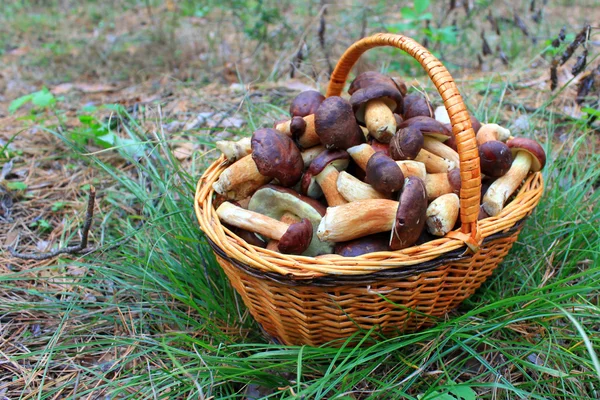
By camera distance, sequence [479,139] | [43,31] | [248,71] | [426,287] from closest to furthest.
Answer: [426,287], [479,139], [248,71], [43,31]

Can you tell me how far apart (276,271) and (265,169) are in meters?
0.42

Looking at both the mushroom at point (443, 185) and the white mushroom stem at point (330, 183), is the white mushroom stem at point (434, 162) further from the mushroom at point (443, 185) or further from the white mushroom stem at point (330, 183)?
the white mushroom stem at point (330, 183)

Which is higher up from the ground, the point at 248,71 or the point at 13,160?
the point at 248,71

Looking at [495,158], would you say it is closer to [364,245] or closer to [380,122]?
[380,122]

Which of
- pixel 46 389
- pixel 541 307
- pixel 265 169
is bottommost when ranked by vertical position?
pixel 46 389

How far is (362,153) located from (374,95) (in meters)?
0.24

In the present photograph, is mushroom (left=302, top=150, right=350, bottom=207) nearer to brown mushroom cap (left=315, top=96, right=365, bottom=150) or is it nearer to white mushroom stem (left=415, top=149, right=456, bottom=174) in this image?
brown mushroom cap (left=315, top=96, right=365, bottom=150)

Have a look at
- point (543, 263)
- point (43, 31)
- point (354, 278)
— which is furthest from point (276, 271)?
point (43, 31)

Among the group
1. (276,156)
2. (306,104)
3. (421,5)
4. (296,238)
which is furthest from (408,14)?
(296,238)

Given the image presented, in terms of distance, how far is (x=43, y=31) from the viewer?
4.98 m

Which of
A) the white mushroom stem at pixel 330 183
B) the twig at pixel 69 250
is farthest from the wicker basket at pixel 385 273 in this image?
the twig at pixel 69 250

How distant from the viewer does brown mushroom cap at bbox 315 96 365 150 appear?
60.4 inches

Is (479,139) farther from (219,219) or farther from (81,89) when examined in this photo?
(81,89)

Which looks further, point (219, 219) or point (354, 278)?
point (219, 219)
